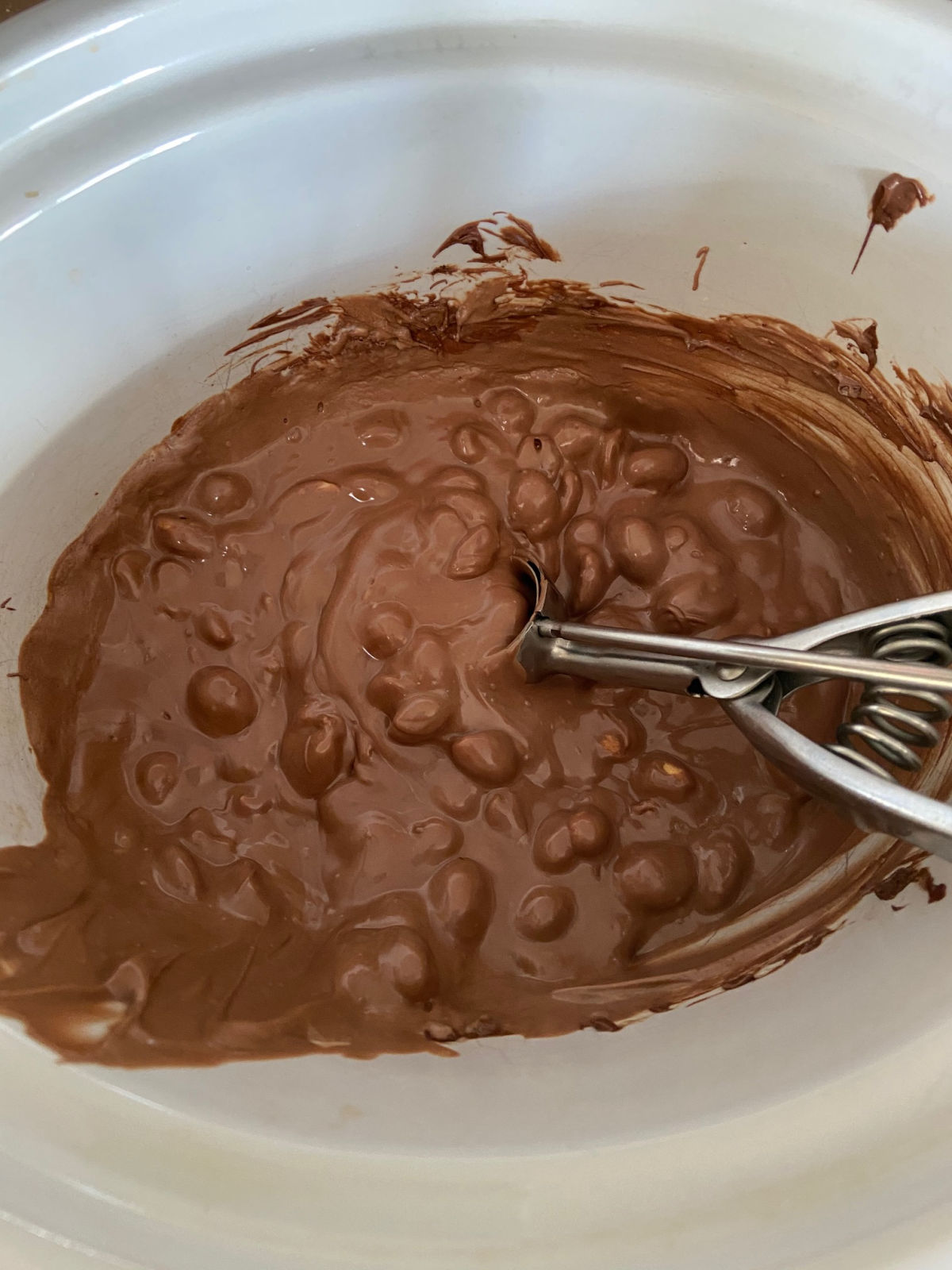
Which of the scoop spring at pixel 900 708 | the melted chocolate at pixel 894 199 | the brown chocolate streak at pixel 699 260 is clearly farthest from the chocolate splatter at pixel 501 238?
the scoop spring at pixel 900 708

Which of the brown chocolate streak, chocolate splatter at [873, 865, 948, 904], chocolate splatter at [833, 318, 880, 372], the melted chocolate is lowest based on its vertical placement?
chocolate splatter at [873, 865, 948, 904]

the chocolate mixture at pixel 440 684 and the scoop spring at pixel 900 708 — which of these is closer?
the scoop spring at pixel 900 708

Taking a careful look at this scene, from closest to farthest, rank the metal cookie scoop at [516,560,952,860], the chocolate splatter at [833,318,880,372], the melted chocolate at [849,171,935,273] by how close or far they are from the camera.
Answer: the metal cookie scoop at [516,560,952,860] < the melted chocolate at [849,171,935,273] < the chocolate splatter at [833,318,880,372]

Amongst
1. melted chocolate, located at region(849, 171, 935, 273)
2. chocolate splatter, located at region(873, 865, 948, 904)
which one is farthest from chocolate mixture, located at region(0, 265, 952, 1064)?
melted chocolate, located at region(849, 171, 935, 273)

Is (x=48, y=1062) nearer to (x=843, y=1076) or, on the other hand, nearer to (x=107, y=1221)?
(x=107, y=1221)

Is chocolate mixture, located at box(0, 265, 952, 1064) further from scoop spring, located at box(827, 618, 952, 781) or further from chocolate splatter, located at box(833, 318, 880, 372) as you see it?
scoop spring, located at box(827, 618, 952, 781)

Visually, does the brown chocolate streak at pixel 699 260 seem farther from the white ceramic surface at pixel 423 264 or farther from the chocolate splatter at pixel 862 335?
the chocolate splatter at pixel 862 335

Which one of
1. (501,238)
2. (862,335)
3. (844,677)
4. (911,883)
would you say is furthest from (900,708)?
(501,238)

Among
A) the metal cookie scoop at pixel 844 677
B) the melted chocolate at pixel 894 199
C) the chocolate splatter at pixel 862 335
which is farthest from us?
the chocolate splatter at pixel 862 335

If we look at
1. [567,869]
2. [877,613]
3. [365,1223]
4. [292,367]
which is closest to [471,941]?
[567,869]
